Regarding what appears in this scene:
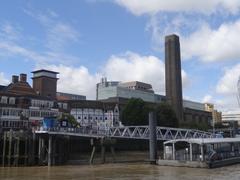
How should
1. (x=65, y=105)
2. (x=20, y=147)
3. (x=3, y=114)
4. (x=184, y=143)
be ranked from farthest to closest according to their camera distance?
(x=65, y=105) → (x=3, y=114) → (x=20, y=147) → (x=184, y=143)

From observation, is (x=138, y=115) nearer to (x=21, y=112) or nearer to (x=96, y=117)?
(x=96, y=117)

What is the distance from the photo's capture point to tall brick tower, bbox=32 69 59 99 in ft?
493

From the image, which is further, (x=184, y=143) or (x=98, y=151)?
(x=98, y=151)

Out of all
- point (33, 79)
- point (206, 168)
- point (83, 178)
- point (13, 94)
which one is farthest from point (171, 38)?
point (83, 178)

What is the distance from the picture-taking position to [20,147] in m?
76.2

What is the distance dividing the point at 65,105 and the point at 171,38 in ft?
270

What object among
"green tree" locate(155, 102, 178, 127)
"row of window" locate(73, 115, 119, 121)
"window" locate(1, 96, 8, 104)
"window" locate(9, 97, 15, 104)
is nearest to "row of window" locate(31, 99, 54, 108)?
"window" locate(9, 97, 15, 104)

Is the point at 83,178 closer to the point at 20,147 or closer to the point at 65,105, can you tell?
the point at 20,147

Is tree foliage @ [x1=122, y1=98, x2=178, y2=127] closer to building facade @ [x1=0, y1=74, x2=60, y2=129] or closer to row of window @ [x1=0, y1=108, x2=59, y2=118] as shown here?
building facade @ [x1=0, y1=74, x2=60, y2=129]

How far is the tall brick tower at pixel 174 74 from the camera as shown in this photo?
191500 mm

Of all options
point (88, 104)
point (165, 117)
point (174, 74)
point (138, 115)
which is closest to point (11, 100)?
point (138, 115)

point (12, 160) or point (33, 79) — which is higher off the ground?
point (33, 79)

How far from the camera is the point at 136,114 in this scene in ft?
407

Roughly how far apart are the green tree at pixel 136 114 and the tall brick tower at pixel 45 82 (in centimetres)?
3714
